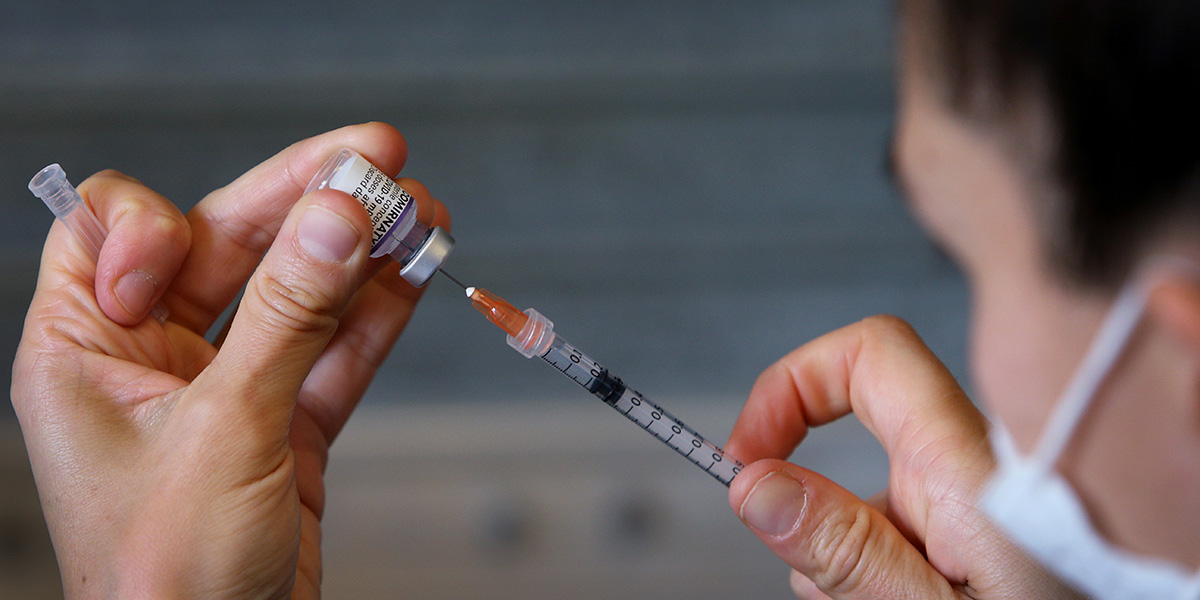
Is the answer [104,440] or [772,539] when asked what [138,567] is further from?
[772,539]

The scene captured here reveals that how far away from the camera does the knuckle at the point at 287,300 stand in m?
0.75

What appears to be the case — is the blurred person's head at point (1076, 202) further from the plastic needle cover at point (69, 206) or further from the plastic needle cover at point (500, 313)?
the plastic needle cover at point (69, 206)

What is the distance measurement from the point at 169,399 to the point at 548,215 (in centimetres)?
109

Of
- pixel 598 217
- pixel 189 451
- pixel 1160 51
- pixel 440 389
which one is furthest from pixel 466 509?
pixel 1160 51

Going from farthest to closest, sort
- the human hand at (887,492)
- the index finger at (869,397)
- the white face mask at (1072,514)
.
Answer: the index finger at (869,397)
the human hand at (887,492)
the white face mask at (1072,514)

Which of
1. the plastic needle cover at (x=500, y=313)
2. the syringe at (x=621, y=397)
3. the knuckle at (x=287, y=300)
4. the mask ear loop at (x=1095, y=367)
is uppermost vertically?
the mask ear loop at (x=1095, y=367)

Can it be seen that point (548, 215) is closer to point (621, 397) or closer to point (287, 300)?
point (621, 397)

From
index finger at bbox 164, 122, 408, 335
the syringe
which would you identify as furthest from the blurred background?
the syringe

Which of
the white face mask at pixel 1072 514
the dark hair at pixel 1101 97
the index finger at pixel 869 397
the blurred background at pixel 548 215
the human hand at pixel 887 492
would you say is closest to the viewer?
the dark hair at pixel 1101 97

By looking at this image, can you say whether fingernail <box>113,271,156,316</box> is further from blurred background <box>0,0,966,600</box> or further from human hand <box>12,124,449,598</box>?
blurred background <box>0,0,966,600</box>

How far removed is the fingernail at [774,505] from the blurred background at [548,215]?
1.04 m

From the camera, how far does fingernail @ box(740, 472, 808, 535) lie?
820 millimetres

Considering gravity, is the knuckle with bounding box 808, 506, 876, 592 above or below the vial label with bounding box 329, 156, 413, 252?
below

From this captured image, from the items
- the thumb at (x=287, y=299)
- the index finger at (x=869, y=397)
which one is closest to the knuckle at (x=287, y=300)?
the thumb at (x=287, y=299)
